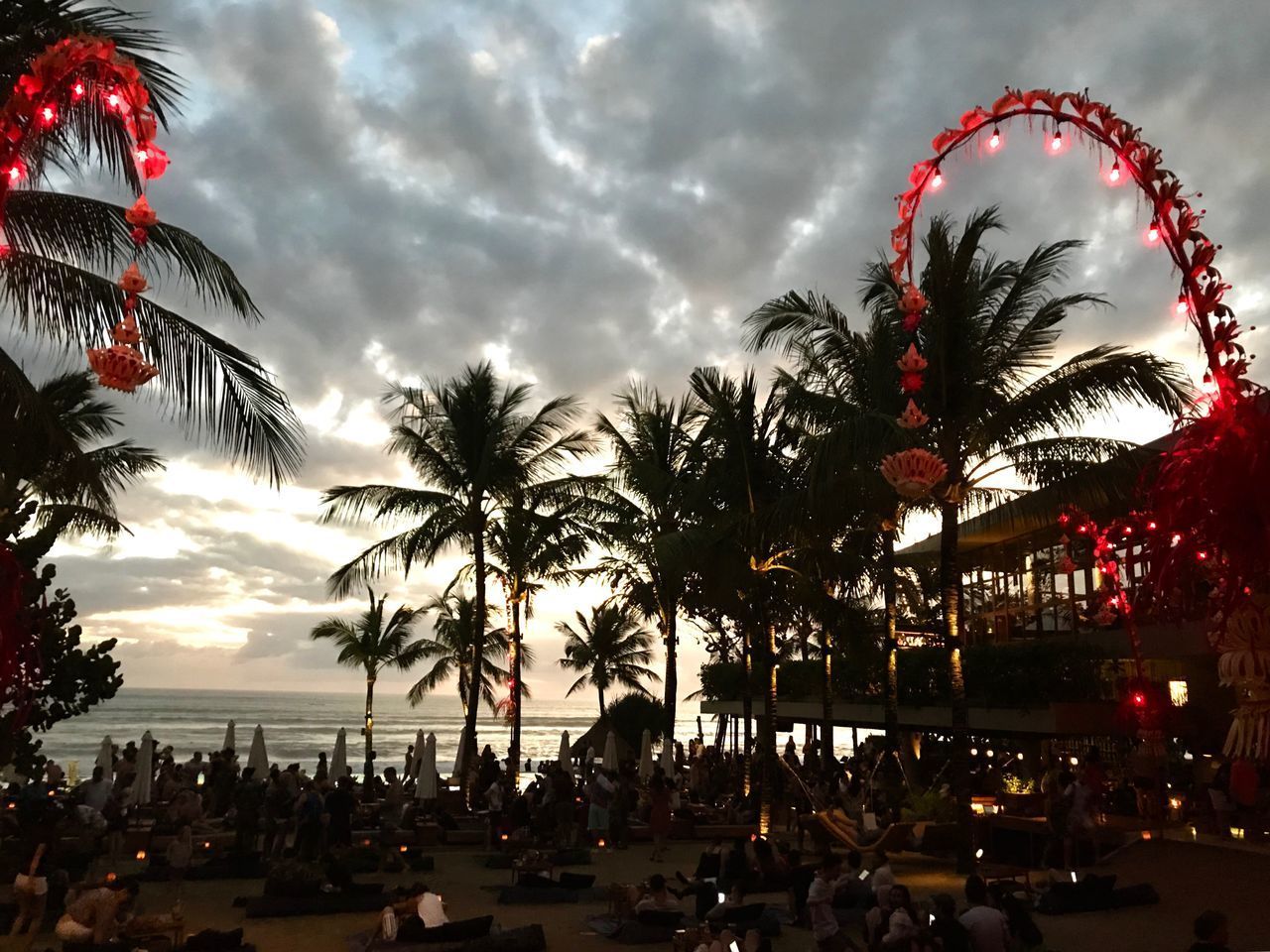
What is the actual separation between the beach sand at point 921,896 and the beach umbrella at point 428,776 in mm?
2881

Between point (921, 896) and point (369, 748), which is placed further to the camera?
point (369, 748)

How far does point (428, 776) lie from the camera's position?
19062 mm

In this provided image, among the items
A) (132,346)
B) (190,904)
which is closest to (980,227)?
(132,346)

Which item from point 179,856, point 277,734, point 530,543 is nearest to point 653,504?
point 530,543

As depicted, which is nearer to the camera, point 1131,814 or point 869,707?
point 1131,814

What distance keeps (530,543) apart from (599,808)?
648 centimetres

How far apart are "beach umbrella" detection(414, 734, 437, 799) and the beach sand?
9.45 feet

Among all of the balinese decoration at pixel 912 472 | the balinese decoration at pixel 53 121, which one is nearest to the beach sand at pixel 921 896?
the balinese decoration at pixel 912 472

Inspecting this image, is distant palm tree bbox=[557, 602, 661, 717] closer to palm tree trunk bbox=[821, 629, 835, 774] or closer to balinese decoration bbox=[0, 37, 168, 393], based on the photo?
palm tree trunk bbox=[821, 629, 835, 774]

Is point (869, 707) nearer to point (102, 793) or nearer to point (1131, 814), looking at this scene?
point (1131, 814)

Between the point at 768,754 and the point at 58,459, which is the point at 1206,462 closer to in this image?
the point at 58,459

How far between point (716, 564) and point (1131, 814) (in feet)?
26.8

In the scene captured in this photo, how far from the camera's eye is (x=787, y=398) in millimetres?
16766

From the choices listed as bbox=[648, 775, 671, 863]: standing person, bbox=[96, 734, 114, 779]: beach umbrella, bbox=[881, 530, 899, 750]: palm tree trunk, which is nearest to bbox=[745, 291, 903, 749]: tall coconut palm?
bbox=[881, 530, 899, 750]: palm tree trunk
